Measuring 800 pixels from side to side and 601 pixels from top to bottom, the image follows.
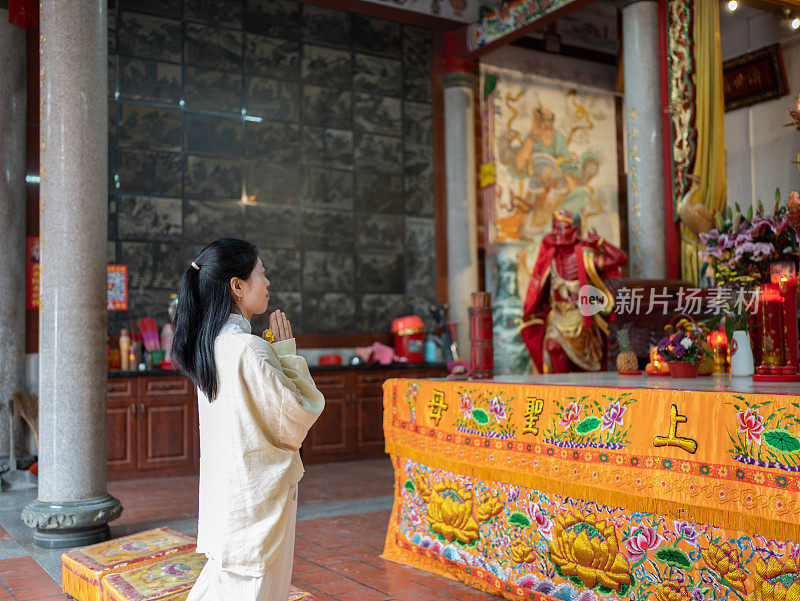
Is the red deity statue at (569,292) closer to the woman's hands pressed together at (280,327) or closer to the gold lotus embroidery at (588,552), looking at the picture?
the gold lotus embroidery at (588,552)

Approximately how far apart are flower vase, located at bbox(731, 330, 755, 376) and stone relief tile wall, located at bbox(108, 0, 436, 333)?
19.0ft

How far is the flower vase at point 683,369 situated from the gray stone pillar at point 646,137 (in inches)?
155

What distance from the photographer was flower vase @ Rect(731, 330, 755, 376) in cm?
363

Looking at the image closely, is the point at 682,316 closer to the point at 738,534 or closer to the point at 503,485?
the point at 503,485

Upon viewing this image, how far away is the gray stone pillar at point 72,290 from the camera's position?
490cm

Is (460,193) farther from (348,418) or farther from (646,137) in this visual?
(348,418)

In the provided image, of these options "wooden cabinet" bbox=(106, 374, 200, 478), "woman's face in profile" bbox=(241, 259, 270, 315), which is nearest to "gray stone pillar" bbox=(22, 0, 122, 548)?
"wooden cabinet" bbox=(106, 374, 200, 478)

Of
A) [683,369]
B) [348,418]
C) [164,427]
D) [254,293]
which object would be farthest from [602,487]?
[348,418]

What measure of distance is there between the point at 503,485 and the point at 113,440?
472cm

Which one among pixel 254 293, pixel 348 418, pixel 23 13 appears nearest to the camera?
pixel 254 293

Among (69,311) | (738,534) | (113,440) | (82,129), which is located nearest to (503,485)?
(738,534)

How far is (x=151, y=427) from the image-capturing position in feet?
24.6

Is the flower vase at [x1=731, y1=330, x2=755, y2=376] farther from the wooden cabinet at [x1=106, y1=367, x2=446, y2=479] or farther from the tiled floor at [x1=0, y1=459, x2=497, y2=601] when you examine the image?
the wooden cabinet at [x1=106, y1=367, x2=446, y2=479]

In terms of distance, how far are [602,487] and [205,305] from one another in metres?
1.77
